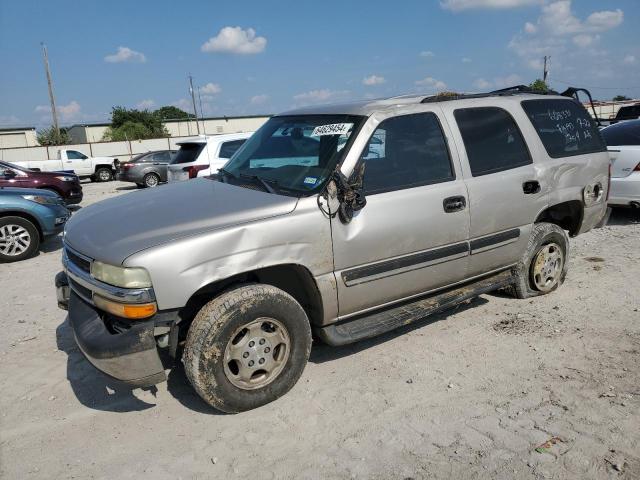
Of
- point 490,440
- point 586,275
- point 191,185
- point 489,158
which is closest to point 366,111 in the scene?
point 489,158

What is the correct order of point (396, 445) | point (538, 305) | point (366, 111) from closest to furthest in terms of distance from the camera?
point (396, 445) < point (366, 111) < point (538, 305)

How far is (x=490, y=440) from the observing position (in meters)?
2.81

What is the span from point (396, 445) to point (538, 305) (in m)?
2.60

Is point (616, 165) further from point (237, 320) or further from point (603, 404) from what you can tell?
point (237, 320)

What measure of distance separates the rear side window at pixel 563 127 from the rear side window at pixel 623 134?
10.1 feet

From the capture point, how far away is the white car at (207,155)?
33.1 ft

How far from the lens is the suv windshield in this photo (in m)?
3.42

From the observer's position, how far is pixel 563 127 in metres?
4.72

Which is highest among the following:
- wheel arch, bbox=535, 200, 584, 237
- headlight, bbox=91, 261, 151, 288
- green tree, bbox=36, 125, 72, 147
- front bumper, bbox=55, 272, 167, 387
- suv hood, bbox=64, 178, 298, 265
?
green tree, bbox=36, 125, 72, 147

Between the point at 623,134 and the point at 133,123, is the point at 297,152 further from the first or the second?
the point at 133,123

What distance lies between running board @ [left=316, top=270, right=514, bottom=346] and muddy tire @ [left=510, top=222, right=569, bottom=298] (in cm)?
41

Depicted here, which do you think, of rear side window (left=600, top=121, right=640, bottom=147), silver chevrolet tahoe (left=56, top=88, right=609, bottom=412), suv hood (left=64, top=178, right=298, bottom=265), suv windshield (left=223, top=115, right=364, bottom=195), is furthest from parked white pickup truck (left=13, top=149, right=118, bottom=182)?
rear side window (left=600, top=121, right=640, bottom=147)

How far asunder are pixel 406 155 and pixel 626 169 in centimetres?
528

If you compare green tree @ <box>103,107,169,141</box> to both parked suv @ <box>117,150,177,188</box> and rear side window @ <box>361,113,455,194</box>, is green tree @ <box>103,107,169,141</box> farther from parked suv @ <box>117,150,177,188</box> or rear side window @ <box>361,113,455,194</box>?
rear side window @ <box>361,113,455,194</box>
